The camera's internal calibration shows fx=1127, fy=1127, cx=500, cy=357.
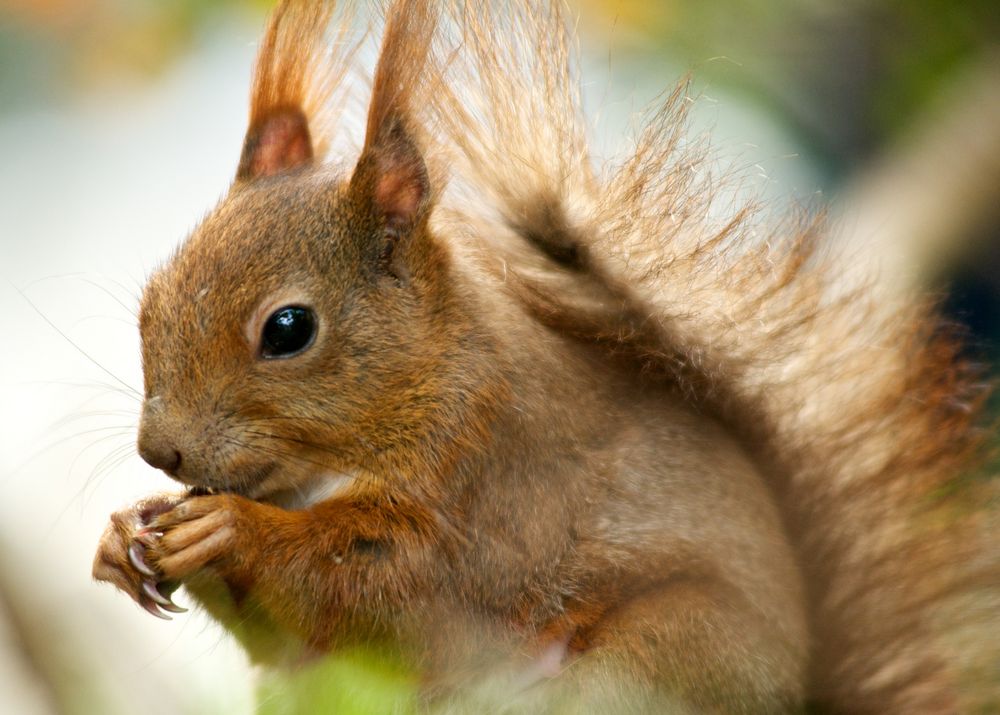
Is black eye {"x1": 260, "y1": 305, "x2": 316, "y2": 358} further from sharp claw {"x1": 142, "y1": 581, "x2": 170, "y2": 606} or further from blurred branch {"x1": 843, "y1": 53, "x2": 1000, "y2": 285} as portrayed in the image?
Result: blurred branch {"x1": 843, "y1": 53, "x2": 1000, "y2": 285}

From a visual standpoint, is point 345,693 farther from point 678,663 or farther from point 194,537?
point 678,663

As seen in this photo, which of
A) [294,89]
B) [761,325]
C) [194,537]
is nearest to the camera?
[194,537]

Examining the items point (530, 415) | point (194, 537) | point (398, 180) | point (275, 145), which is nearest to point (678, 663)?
point (530, 415)

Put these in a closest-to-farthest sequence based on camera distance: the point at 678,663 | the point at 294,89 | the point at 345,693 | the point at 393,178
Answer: the point at 345,693
the point at 678,663
the point at 393,178
the point at 294,89

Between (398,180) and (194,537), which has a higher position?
(398,180)

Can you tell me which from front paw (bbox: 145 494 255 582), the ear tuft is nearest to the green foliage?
front paw (bbox: 145 494 255 582)

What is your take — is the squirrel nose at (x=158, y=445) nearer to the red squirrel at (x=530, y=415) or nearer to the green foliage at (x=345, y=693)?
the red squirrel at (x=530, y=415)

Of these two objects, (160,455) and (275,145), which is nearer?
(160,455)

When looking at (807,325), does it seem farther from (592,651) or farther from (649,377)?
(592,651)
